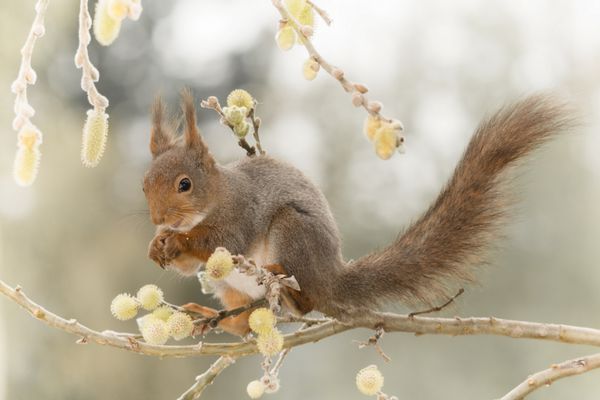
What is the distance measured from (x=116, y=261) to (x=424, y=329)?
114 inches

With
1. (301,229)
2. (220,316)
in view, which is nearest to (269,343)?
(220,316)

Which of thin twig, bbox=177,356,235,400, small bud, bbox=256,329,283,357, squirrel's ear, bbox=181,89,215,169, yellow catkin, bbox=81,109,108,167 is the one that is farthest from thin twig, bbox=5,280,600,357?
squirrel's ear, bbox=181,89,215,169

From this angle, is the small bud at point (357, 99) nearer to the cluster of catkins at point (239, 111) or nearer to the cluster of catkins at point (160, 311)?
the cluster of catkins at point (160, 311)

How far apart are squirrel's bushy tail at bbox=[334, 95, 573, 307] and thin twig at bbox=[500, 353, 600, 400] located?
0.86ft

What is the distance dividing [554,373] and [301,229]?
17.9 inches

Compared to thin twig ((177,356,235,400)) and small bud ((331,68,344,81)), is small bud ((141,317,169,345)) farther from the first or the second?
small bud ((331,68,344,81))

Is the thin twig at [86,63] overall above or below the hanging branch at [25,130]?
above

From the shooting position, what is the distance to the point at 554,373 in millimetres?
907

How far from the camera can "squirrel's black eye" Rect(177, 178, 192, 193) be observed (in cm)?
121

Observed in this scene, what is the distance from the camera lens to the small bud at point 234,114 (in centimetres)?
95

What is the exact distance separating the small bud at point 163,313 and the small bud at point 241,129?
0.25m

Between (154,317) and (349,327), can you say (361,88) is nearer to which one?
(154,317)

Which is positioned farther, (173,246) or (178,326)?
(173,246)

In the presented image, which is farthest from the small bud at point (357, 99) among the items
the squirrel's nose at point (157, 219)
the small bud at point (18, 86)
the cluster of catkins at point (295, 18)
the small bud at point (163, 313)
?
the squirrel's nose at point (157, 219)
